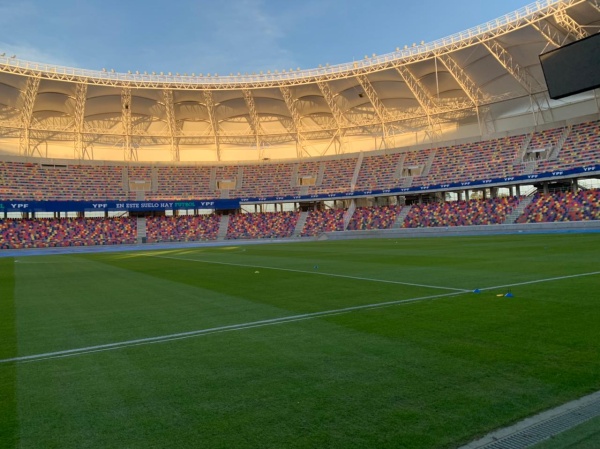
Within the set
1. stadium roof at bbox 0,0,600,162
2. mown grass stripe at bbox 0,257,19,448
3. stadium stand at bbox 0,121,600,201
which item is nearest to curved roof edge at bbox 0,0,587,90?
stadium roof at bbox 0,0,600,162

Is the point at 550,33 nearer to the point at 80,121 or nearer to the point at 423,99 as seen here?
the point at 423,99

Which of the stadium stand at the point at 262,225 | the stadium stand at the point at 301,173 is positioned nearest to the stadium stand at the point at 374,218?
the stadium stand at the point at 301,173

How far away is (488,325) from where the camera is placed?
6949 millimetres

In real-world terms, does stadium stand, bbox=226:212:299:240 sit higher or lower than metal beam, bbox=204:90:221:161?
lower

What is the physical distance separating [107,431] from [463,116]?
59.4 metres

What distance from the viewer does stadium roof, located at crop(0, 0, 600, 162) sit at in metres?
45.1

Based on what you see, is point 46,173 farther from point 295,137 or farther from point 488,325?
point 488,325

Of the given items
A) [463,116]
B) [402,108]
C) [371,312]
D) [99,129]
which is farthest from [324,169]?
[371,312]

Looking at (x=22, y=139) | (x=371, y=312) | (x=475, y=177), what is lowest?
(x=371, y=312)

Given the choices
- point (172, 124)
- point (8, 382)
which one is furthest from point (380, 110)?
point (8, 382)

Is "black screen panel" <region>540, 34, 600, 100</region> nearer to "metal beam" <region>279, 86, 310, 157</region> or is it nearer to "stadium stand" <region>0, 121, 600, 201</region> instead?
"stadium stand" <region>0, 121, 600, 201</region>

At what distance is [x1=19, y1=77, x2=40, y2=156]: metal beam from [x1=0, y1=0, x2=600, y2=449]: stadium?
26 cm

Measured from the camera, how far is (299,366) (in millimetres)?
5457

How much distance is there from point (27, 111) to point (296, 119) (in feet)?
105
